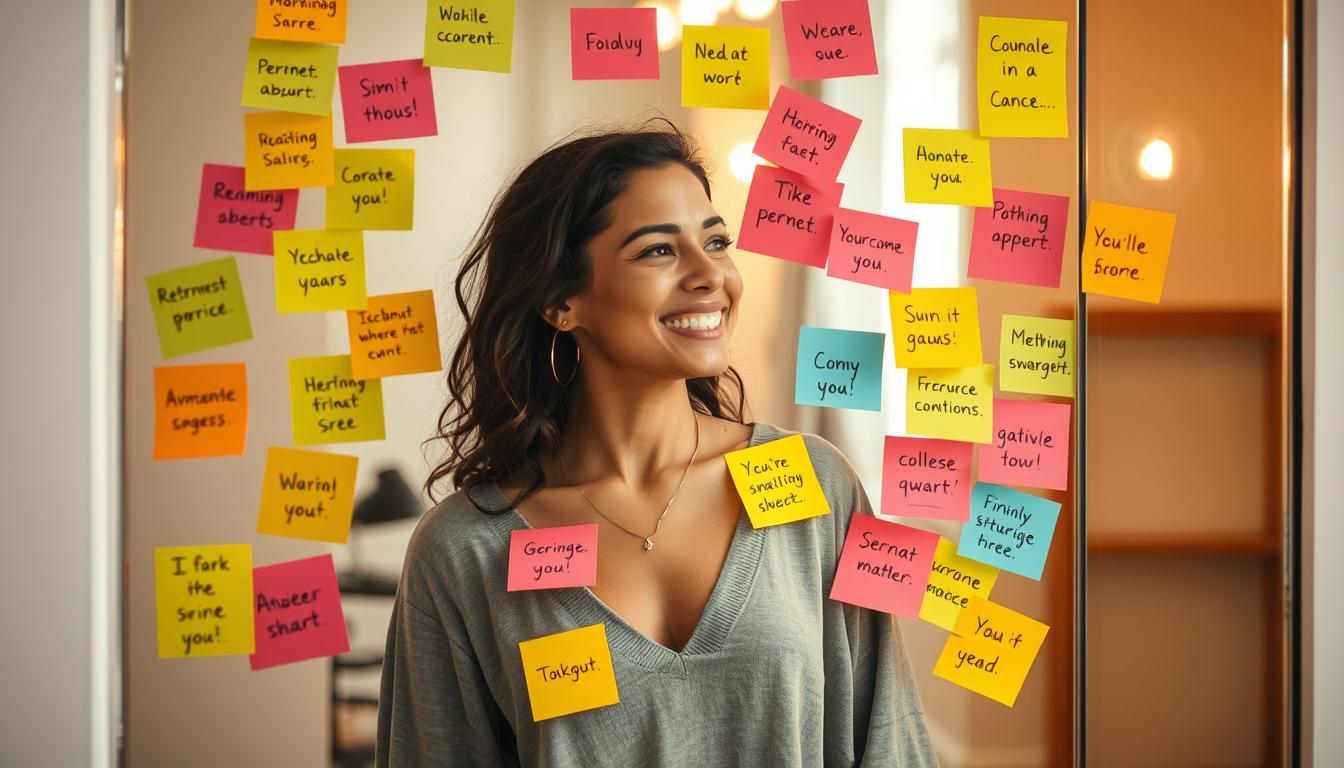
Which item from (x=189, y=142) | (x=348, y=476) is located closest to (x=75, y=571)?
(x=348, y=476)

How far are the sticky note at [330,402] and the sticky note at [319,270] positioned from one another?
7 centimetres

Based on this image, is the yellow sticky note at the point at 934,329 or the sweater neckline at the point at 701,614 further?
the yellow sticky note at the point at 934,329

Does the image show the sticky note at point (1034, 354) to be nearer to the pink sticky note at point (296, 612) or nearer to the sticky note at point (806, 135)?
the sticky note at point (806, 135)

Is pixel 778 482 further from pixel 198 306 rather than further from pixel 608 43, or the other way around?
pixel 198 306

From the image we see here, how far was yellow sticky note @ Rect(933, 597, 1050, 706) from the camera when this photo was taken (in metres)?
1.39

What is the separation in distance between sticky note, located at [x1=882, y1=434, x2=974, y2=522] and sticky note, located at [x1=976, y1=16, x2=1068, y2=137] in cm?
40

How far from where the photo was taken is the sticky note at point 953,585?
139 cm

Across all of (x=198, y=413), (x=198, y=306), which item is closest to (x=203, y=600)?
(x=198, y=413)

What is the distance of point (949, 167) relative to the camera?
1.36m

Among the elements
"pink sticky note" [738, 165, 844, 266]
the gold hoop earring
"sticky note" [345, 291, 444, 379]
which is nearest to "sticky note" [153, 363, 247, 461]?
"sticky note" [345, 291, 444, 379]

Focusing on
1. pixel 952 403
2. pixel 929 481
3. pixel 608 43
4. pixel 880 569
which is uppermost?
pixel 608 43

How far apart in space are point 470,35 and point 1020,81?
68 centimetres

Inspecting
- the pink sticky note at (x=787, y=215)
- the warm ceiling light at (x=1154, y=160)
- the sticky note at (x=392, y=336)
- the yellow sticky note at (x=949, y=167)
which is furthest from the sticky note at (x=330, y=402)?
the warm ceiling light at (x=1154, y=160)

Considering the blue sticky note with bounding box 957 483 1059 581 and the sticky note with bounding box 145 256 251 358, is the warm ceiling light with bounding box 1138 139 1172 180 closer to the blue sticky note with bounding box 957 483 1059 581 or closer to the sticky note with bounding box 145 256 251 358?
the blue sticky note with bounding box 957 483 1059 581
